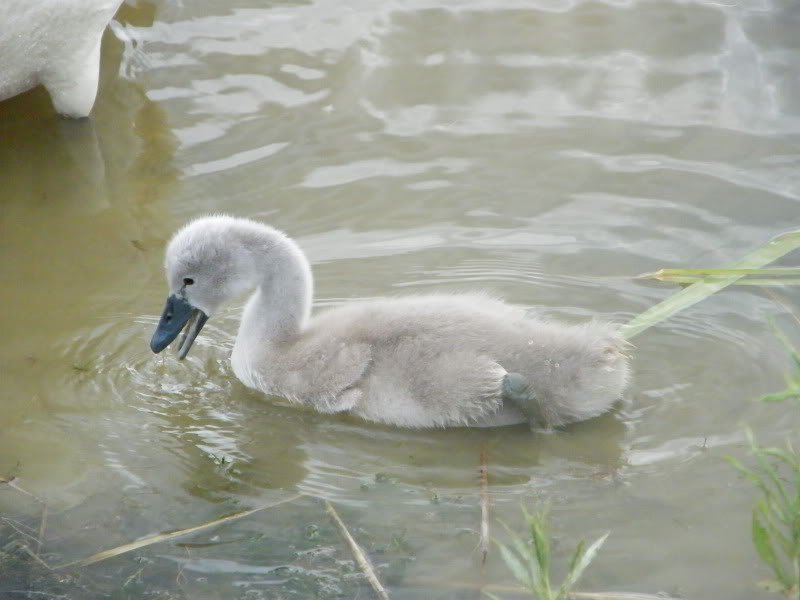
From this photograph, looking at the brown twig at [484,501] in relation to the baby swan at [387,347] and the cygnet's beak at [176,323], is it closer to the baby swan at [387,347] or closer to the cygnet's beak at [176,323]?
the baby swan at [387,347]

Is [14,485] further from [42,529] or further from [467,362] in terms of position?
[467,362]

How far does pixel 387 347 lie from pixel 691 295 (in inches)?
43.4

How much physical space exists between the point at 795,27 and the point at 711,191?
1733mm

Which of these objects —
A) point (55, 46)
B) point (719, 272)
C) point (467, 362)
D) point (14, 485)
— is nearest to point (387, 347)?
point (467, 362)

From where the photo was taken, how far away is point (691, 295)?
4.27 meters

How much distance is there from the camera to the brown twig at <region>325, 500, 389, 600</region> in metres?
3.30

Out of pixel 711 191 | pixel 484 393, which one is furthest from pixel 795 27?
pixel 484 393

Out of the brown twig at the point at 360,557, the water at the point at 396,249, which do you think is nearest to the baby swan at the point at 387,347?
the water at the point at 396,249

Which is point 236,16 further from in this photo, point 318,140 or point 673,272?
point 673,272

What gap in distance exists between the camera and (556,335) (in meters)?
4.07

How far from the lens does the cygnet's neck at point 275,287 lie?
4418mm

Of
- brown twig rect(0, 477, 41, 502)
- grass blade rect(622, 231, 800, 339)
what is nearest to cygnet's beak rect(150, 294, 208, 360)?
brown twig rect(0, 477, 41, 502)

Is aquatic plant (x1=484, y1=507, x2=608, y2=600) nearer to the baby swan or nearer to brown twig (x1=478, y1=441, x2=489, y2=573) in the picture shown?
brown twig (x1=478, y1=441, x2=489, y2=573)

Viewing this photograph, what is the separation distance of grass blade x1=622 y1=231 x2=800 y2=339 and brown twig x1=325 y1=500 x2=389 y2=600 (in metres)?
1.24
